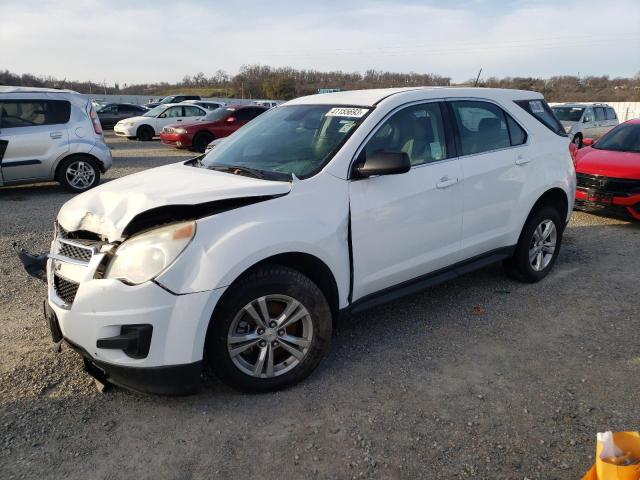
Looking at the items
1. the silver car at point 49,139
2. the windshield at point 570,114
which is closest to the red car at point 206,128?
the silver car at point 49,139

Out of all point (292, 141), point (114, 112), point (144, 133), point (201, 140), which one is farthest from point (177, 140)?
point (292, 141)

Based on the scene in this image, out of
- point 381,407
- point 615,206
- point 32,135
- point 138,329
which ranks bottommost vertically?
point 381,407

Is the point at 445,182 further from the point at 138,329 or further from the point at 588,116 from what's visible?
the point at 588,116

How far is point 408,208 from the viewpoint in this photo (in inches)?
136

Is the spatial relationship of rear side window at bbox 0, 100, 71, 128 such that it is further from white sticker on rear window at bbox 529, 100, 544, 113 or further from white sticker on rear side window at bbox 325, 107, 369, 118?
white sticker on rear window at bbox 529, 100, 544, 113

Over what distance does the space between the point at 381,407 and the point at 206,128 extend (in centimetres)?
1440

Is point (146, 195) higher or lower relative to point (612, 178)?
higher

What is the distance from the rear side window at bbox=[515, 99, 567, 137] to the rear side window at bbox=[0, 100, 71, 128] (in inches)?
302

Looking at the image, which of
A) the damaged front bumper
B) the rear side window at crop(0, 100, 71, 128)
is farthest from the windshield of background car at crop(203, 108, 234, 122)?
the damaged front bumper

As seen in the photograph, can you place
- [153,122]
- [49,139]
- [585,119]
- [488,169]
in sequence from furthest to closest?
[153,122]
[585,119]
[49,139]
[488,169]

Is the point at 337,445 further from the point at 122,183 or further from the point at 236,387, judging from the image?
the point at 122,183

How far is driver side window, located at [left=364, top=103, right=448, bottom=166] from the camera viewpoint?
3.49 metres

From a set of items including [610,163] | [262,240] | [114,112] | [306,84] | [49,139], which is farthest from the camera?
[306,84]

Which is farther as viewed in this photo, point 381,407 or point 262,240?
point 381,407
